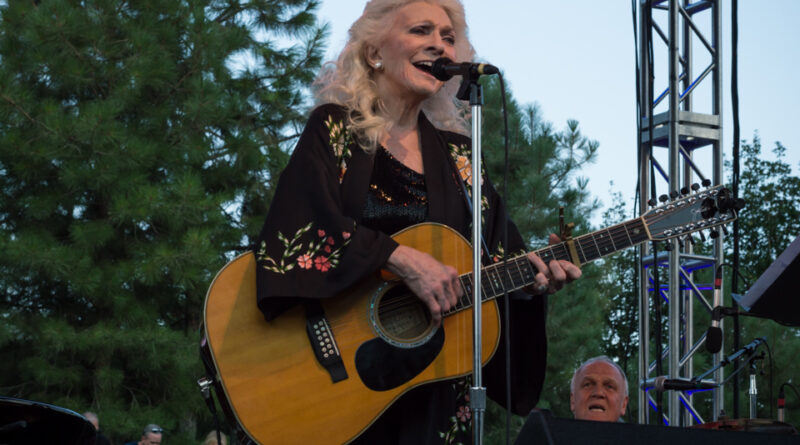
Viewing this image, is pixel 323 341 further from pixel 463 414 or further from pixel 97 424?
pixel 97 424

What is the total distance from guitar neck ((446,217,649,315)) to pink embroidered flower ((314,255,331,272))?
Result: 0.38 m

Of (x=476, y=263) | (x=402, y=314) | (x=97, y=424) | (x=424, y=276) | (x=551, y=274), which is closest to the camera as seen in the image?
(x=476, y=263)

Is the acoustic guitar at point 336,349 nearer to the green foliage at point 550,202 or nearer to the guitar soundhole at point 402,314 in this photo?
the guitar soundhole at point 402,314

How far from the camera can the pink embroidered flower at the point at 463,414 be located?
2.57m

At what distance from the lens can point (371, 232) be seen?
2.53 meters

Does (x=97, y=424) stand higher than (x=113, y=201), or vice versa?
(x=113, y=201)

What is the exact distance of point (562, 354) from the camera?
1275cm

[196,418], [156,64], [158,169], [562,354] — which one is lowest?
[196,418]

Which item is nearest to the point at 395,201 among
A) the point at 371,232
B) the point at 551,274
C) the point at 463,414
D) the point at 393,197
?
the point at 393,197

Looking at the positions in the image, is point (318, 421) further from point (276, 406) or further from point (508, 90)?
point (508, 90)

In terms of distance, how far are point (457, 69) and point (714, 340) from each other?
8.60 feet

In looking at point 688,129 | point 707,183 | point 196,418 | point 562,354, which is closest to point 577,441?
point 707,183

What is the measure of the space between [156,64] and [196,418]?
13.0ft

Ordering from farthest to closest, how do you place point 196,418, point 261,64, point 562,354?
point 562,354
point 261,64
point 196,418
